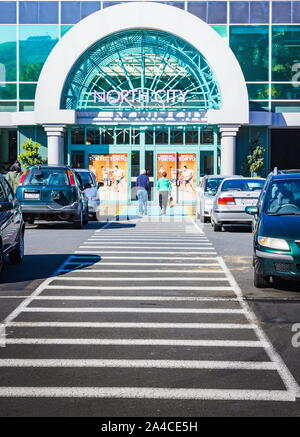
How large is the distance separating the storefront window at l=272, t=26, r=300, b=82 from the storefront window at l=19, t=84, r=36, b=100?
12911 millimetres

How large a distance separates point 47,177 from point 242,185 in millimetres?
5474

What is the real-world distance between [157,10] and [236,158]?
28.7 feet

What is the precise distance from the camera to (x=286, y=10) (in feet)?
132

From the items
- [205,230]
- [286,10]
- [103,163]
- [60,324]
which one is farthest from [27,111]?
[60,324]

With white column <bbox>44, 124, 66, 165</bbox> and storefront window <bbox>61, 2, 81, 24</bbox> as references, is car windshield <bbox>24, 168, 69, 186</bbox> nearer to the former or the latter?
white column <bbox>44, 124, 66, 165</bbox>

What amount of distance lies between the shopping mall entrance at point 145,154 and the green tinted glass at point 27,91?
11.9 ft

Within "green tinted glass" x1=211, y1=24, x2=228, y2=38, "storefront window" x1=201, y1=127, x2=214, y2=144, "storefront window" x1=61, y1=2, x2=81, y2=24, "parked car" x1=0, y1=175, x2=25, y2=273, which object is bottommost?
"parked car" x1=0, y1=175, x2=25, y2=273

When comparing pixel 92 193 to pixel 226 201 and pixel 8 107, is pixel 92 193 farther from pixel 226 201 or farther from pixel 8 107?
pixel 8 107

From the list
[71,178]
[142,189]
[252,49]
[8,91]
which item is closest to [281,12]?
[252,49]

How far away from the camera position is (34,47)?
40.5m

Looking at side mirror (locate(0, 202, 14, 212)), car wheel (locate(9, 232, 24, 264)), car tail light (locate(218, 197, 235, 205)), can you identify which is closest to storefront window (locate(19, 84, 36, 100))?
car tail light (locate(218, 197, 235, 205))

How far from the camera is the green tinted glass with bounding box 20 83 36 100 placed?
4047 cm

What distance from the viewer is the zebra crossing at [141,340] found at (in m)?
5.53

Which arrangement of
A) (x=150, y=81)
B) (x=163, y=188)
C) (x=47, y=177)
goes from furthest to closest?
(x=150, y=81) < (x=163, y=188) < (x=47, y=177)
